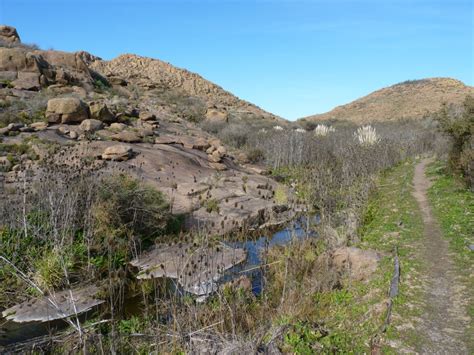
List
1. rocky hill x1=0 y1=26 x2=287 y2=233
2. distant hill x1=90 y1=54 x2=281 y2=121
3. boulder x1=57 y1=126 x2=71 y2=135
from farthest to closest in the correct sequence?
distant hill x1=90 y1=54 x2=281 y2=121 → boulder x1=57 y1=126 x2=71 y2=135 → rocky hill x1=0 y1=26 x2=287 y2=233

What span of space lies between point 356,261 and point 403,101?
78982mm

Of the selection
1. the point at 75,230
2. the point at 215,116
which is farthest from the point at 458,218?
the point at 215,116

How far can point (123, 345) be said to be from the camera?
19.0 ft

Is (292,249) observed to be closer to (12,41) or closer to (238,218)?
(238,218)

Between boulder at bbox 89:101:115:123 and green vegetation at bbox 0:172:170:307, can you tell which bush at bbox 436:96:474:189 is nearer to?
green vegetation at bbox 0:172:170:307

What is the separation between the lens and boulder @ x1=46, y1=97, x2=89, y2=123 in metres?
18.7

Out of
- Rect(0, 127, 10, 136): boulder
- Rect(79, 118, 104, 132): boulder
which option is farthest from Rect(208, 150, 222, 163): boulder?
Rect(0, 127, 10, 136): boulder

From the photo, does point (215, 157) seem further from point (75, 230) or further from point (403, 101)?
point (403, 101)

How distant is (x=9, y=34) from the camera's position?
3241 cm

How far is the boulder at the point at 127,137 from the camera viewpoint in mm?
18531

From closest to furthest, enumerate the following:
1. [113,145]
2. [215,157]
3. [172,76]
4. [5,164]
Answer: [5,164], [113,145], [215,157], [172,76]

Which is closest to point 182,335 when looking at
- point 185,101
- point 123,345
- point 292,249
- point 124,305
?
point 123,345

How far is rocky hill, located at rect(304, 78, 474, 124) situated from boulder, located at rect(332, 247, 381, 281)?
6515cm

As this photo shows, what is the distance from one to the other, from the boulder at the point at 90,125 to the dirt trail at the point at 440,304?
46.3 feet
